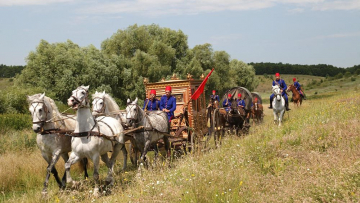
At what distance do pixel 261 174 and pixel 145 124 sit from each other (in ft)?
13.3

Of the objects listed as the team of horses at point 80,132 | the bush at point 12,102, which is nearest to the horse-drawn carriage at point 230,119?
the team of horses at point 80,132

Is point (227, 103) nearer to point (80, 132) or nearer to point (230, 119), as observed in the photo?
point (230, 119)

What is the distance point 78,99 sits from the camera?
8117 millimetres

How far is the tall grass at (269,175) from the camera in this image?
5660mm

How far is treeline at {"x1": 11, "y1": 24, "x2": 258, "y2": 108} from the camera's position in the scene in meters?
34.9

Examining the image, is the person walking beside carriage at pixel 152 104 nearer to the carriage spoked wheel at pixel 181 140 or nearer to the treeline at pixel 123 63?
the carriage spoked wheel at pixel 181 140

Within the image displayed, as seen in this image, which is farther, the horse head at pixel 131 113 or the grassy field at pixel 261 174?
the horse head at pixel 131 113

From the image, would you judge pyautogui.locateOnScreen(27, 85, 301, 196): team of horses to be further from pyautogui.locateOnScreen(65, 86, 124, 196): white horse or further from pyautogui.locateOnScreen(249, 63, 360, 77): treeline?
pyautogui.locateOnScreen(249, 63, 360, 77): treeline

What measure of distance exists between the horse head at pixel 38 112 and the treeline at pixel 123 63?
2526 cm

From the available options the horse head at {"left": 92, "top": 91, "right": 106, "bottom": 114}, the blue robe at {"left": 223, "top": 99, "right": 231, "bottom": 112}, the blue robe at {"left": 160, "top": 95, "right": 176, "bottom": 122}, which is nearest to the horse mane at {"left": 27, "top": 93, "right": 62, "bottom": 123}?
the horse head at {"left": 92, "top": 91, "right": 106, "bottom": 114}

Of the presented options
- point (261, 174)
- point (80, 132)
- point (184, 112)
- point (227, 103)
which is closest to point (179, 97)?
point (184, 112)

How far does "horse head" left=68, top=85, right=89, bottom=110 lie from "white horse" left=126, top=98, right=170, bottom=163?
1570 mm

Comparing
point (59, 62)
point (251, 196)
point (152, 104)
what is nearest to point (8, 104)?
point (59, 62)

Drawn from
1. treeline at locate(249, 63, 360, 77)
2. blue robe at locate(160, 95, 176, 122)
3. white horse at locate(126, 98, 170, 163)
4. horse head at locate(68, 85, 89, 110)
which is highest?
treeline at locate(249, 63, 360, 77)
